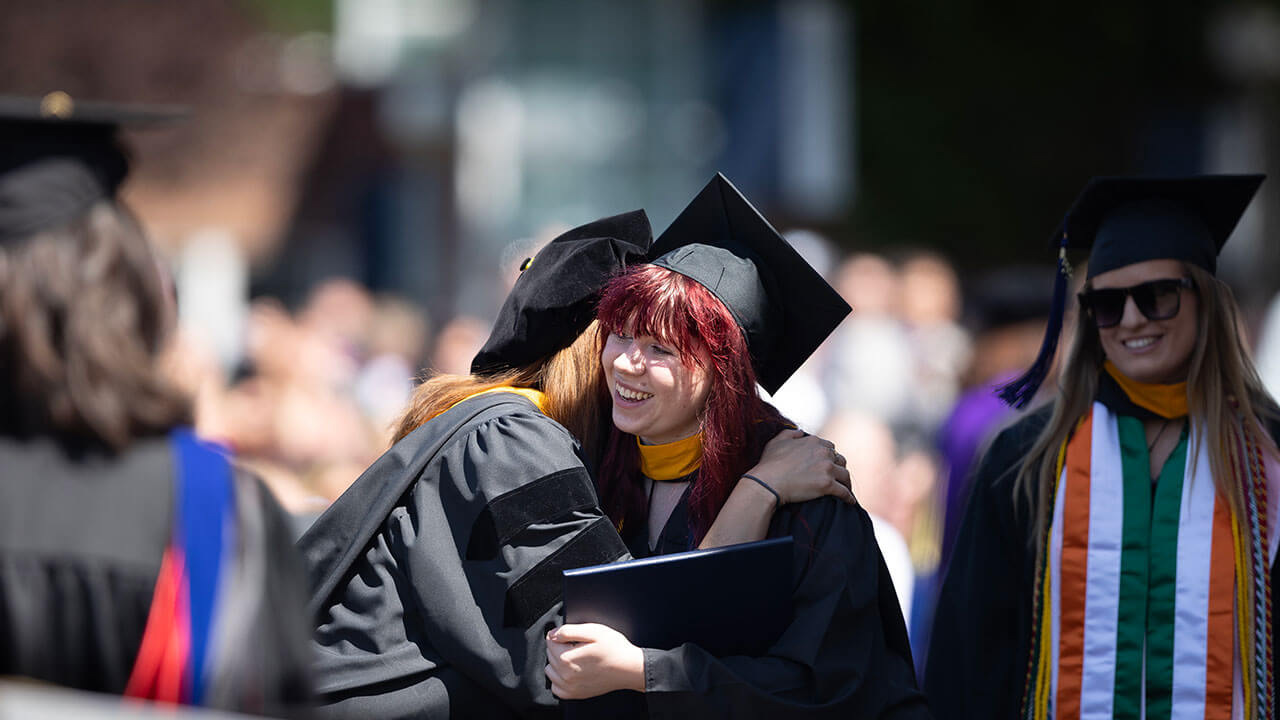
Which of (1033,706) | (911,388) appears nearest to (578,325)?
(1033,706)

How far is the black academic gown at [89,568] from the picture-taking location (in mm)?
1985

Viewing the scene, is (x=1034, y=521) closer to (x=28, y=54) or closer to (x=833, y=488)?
(x=833, y=488)

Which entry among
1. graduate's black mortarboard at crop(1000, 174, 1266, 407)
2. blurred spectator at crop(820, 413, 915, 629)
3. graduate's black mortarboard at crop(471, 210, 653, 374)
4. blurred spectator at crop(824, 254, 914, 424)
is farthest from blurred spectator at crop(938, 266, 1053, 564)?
graduate's black mortarboard at crop(471, 210, 653, 374)

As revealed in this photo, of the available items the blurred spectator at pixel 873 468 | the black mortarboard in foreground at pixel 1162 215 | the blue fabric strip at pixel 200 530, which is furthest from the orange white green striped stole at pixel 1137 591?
the blue fabric strip at pixel 200 530

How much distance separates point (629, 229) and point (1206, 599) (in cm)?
176

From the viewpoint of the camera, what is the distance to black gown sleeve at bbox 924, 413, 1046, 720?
349cm

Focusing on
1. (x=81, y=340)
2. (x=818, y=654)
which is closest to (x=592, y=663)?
(x=818, y=654)

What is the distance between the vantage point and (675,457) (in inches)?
125

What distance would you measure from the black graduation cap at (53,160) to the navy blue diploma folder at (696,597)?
1.20 meters

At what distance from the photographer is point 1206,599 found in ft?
10.6

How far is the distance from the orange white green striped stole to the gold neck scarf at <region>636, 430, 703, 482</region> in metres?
1.03

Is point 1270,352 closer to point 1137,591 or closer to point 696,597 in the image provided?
point 1137,591

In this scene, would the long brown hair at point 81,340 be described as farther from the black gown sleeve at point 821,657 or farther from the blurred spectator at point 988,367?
the blurred spectator at point 988,367

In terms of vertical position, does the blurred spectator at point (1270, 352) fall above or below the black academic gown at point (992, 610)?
above
